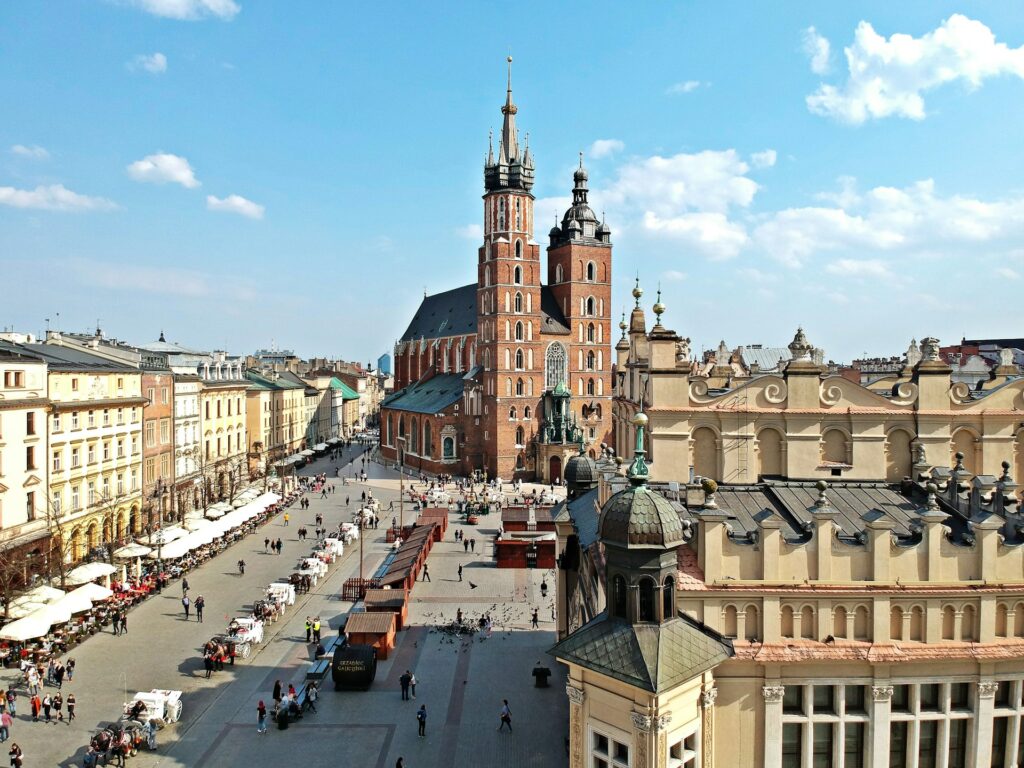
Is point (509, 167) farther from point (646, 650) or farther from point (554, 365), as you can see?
point (646, 650)

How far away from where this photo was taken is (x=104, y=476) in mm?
43781

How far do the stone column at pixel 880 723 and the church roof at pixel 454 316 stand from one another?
72203mm

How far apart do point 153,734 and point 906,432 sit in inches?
898

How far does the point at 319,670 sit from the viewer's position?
27.2 meters

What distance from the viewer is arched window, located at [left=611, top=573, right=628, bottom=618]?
12.0 m

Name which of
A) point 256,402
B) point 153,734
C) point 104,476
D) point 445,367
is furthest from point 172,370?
point 445,367

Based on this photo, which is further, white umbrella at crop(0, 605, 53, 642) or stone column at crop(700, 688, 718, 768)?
white umbrella at crop(0, 605, 53, 642)

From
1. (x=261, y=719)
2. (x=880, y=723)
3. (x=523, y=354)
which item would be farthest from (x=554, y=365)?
(x=880, y=723)

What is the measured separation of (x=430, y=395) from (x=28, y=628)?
6728cm

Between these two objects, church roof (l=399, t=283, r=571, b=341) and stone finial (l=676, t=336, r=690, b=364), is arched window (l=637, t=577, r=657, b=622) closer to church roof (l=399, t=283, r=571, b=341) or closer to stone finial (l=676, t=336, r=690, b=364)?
stone finial (l=676, t=336, r=690, b=364)

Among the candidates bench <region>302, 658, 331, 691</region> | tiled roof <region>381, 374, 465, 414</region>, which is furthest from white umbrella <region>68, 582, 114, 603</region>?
tiled roof <region>381, 374, 465, 414</region>

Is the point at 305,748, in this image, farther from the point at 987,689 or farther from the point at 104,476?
the point at 104,476

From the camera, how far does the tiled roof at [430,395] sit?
8662cm

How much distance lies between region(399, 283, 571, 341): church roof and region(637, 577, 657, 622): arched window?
7394cm
